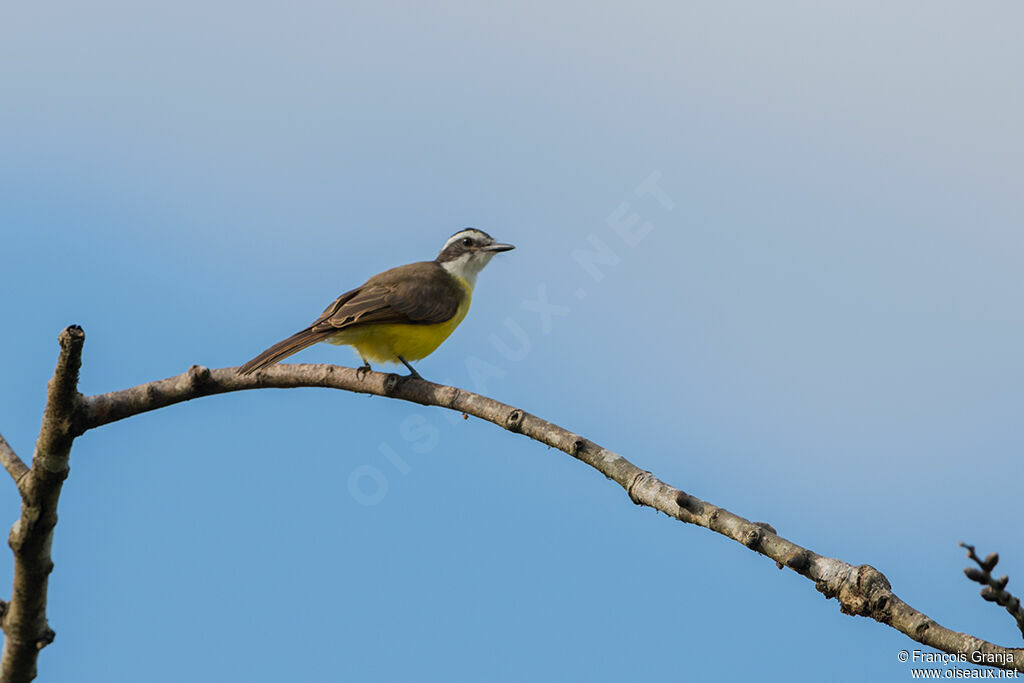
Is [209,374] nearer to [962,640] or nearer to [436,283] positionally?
[436,283]

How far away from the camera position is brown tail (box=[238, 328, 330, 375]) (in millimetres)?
6723

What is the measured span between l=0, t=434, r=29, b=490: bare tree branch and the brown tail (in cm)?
147

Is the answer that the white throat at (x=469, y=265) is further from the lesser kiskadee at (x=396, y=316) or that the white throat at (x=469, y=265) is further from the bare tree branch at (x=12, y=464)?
the bare tree branch at (x=12, y=464)

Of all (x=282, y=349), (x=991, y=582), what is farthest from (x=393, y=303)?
(x=991, y=582)

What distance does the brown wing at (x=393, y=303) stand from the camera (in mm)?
8297

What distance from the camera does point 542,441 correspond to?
17.2ft

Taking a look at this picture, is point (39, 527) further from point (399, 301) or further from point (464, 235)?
point (464, 235)

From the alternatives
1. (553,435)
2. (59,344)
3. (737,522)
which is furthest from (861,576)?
(59,344)

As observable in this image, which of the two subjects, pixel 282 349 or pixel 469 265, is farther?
pixel 469 265

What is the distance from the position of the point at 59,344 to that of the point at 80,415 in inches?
31.8

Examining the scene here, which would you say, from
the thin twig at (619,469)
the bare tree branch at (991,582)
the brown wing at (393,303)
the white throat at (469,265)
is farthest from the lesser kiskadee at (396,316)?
the bare tree branch at (991,582)

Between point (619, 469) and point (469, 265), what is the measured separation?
6278 millimetres

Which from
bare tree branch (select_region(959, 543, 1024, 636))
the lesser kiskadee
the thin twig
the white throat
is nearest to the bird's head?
the white throat

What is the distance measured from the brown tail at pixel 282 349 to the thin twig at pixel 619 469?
0.07 m
